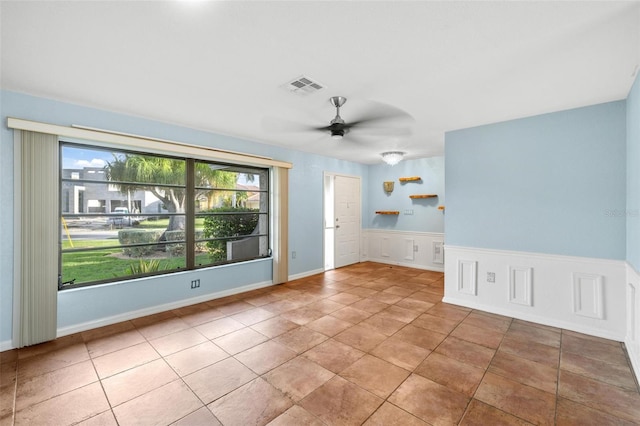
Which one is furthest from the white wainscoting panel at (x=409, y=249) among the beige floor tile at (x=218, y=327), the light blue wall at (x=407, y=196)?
the beige floor tile at (x=218, y=327)

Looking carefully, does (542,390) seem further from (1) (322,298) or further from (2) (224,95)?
(2) (224,95)

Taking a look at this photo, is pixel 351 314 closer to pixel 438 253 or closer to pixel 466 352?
pixel 466 352

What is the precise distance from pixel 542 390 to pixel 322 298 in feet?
8.97

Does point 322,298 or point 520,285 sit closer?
point 520,285

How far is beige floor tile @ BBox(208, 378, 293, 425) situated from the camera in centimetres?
182

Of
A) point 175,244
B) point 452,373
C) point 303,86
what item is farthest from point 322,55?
point 175,244

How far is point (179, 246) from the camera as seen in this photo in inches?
162

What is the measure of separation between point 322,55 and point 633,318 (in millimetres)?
3660

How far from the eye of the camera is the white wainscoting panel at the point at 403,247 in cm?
617

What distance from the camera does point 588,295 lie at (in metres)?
3.10

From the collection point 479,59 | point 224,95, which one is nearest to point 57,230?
point 224,95

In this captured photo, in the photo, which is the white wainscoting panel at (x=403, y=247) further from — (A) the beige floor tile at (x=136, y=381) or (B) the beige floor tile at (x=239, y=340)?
(A) the beige floor tile at (x=136, y=381)

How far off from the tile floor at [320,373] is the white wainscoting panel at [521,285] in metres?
0.28

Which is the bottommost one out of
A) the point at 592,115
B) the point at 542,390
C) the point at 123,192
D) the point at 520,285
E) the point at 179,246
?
the point at 542,390
